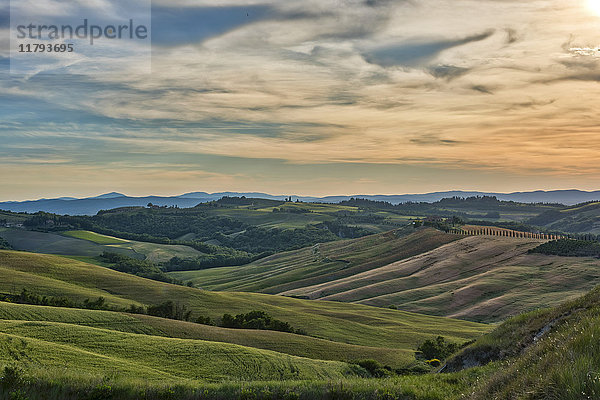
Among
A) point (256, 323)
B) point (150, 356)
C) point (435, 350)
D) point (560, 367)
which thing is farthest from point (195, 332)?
point (560, 367)

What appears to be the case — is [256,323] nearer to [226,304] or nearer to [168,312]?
[168,312]

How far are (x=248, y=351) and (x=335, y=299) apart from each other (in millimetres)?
105442

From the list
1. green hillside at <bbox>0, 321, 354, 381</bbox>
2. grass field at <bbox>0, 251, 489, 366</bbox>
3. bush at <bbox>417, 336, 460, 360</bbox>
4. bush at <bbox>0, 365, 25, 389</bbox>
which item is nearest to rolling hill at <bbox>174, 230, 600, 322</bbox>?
grass field at <bbox>0, 251, 489, 366</bbox>

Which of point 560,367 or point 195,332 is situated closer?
point 560,367

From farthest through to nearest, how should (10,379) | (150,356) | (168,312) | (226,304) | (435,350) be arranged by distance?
1. (226,304)
2. (168,312)
3. (435,350)
4. (150,356)
5. (10,379)

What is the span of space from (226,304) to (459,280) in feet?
263

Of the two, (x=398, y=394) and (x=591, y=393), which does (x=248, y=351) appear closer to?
(x=398, y=394)

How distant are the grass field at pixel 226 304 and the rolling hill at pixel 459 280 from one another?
19.1 m

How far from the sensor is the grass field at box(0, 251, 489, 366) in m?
73.4

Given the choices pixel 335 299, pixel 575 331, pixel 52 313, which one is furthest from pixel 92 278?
pixel 575 331

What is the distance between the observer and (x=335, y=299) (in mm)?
140500

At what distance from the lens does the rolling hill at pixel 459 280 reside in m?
108

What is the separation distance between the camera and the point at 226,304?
94875 millimetres

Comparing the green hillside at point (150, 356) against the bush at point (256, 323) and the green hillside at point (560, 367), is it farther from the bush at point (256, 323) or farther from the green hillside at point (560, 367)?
the bush at point (256, 323)
